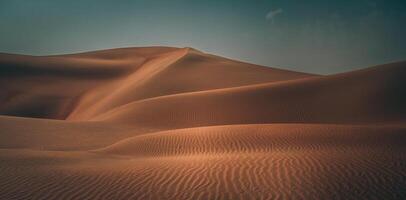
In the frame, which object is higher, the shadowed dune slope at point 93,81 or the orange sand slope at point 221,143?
the shadowed dune slope at point 93,81

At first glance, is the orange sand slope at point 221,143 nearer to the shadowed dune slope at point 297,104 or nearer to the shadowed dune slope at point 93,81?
the shadowed dune slope at point 297,104

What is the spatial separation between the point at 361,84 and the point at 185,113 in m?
12.2

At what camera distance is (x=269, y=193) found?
6.05 meters

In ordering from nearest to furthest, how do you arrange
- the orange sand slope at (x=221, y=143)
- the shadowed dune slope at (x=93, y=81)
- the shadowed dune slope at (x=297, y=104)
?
the orange sand slope at (x=221, y=143)
the shadowed dune slope at (x=297, y=104)
the shadowed dune slope at (x=93, y=81)

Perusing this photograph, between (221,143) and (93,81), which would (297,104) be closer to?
(221,143)

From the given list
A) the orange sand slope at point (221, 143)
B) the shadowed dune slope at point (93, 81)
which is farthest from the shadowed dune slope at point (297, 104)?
the shadowed dune slope at point (93, 81)

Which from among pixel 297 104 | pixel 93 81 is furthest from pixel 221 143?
pixel 93 81

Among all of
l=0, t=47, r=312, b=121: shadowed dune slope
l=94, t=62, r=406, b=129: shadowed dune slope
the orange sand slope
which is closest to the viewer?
the orange sand slope

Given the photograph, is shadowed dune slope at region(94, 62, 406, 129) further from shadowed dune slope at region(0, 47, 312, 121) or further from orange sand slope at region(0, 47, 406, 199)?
shadowed dune slope at region(0, 47, 312, 121)

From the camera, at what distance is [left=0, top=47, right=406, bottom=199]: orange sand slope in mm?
6484

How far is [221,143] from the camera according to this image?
1267 cm

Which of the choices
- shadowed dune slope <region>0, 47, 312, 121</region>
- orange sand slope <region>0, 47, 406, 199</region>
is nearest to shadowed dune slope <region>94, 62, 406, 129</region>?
orange sand slope <region>0, 47, 406, 199</region>

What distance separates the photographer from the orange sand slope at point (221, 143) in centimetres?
648

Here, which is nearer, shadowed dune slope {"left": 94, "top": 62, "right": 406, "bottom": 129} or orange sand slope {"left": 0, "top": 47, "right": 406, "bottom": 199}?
orange sand slope {"left": 0, "top": 47, "right": 406, "bottom": 199}
